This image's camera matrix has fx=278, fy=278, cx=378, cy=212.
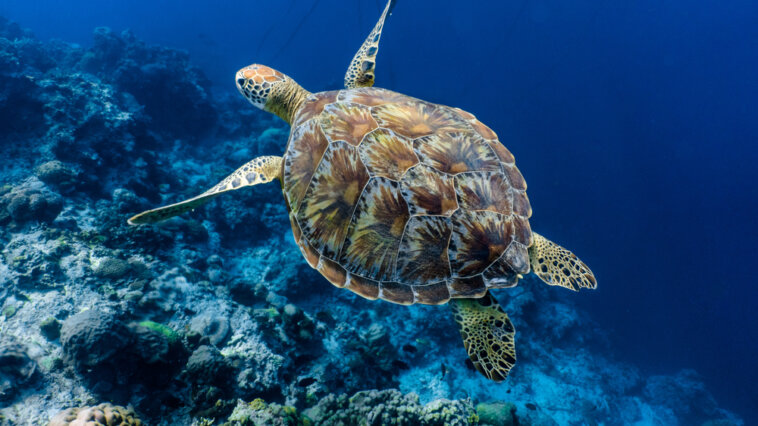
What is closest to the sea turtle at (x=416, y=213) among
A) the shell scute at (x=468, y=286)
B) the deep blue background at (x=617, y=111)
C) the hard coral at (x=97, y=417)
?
the shell scute at (x=468, y=286)

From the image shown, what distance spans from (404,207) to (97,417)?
2628 mm

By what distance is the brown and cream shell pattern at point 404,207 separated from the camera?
1.95 meters

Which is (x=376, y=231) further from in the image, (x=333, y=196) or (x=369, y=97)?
(x=369, y=97)

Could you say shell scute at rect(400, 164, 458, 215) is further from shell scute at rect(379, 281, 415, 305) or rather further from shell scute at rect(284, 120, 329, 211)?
shell scute at rect(284, 120, 329, 211)

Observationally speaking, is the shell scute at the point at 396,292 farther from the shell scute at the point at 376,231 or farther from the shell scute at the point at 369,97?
the shell scute at the point at 369,97

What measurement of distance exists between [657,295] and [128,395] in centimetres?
2164

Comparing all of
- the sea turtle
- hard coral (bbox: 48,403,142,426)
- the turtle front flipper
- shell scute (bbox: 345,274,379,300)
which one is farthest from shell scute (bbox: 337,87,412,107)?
hard coral (bbox: 48,403,142,426)

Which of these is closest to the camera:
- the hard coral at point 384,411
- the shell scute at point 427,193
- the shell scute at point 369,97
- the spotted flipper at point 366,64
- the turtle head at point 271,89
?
the shell scute at point 427,193

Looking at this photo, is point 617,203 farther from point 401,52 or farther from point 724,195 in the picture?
point 401,52

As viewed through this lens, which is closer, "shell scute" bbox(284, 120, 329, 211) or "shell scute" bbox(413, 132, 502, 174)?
"shell scute" bbox(413, 132, 502, 174)

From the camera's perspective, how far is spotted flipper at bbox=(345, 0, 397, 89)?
3.47 meters

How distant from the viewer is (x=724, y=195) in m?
23.7

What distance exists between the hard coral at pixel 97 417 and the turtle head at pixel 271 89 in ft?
10.2

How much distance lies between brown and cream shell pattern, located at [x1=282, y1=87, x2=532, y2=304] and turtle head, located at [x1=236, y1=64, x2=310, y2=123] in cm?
114
